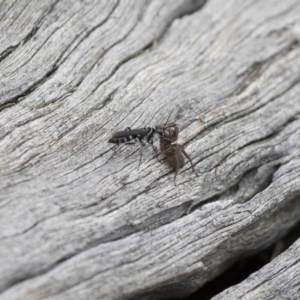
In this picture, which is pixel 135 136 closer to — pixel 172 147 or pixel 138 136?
pixel 138 136

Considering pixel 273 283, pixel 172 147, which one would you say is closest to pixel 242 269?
pixel 273 283

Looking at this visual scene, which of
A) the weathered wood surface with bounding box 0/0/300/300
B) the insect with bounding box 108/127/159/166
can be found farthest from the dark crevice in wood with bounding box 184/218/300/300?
the insect with bounding box 108/127/159/166

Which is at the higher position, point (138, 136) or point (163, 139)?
point (138, 136)

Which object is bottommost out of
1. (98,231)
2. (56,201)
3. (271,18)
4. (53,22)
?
(98,231)

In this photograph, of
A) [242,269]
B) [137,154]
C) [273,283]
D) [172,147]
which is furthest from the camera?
[242,269]

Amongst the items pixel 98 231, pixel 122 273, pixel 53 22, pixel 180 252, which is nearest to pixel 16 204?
pixel 98 231

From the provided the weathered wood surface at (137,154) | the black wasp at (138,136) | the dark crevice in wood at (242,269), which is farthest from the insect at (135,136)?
the dark crevice in wood at (242,269)

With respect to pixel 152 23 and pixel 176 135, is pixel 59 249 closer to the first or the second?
pixel 176 135
